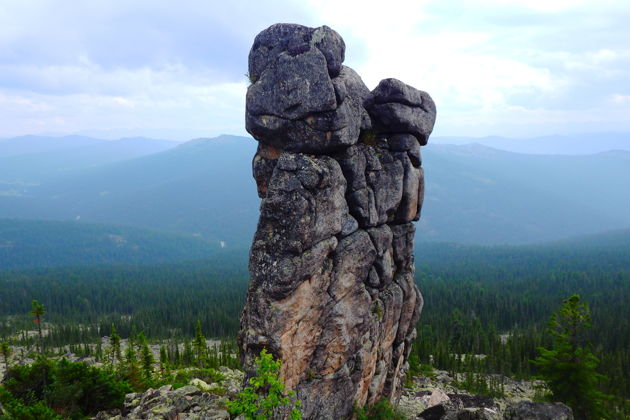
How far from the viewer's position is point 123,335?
139 m

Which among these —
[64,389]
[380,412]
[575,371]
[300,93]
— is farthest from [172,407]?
[575,371]

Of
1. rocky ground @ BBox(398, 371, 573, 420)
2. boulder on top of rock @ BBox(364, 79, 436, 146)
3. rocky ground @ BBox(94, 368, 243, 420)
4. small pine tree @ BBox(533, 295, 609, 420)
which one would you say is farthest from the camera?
small pine tree @ BBox(533, 295, 609, 420)

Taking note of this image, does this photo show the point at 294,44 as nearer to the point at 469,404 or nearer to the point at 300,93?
the point at 300,93

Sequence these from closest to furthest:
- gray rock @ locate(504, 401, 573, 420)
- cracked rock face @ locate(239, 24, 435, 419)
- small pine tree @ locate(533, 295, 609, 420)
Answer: cracked rock face @ locate(239, 24, 435, 419) < gray rock @ locate(504, 401, 573, 420) < small pine tree @ locate(533, 295, 609, 420)

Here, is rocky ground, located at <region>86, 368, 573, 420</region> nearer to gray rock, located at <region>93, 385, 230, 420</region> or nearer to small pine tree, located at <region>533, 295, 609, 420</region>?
gray rock, located at <region>93, 385, 230, 420</region>

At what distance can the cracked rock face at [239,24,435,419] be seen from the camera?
27422 mm

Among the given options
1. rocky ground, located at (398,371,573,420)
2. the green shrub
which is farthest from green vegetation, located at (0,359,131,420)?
rocky ground, located at (398,371,573,420)

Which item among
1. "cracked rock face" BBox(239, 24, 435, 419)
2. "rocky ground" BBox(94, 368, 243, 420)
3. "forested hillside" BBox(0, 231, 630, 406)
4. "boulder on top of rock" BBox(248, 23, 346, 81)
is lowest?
"forested hillside" BBox(0, 231, 630, 406)

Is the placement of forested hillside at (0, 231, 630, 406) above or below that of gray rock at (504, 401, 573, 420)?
below

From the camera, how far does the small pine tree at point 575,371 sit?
40.3 meters

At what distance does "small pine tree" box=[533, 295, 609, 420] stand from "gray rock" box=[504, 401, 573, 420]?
7.47 meters

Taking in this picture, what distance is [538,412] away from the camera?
1324 inches

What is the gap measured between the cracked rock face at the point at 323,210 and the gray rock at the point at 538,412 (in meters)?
11.7

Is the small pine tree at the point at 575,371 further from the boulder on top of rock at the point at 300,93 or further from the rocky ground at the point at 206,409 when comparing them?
the boulder on top of rock at the point at 300,93
